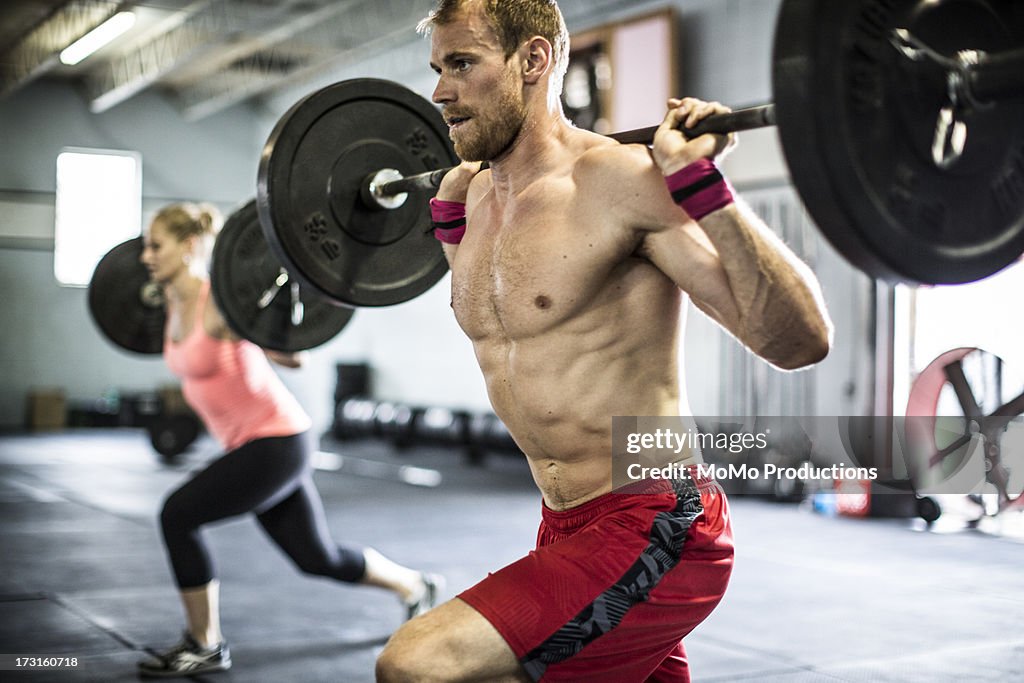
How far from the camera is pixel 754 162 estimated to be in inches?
326

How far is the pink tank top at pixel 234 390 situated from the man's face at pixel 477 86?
1866 mm

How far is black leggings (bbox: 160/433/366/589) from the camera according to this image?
3.45m

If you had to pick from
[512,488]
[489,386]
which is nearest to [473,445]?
[512,488]

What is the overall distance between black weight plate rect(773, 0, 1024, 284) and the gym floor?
2255mm

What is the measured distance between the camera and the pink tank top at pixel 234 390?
144 inches

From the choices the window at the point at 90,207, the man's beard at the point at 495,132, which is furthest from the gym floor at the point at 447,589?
the window at the point at 90,207

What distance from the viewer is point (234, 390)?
145 inches

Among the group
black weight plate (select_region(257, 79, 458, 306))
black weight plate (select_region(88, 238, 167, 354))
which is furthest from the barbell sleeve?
black weight plate (select_region(88, 238, 167, 354))

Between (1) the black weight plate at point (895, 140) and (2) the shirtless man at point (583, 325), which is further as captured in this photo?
(2) the shirtless man at point (583, 325)

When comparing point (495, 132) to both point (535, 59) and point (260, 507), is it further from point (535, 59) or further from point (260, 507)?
point (260, 507)

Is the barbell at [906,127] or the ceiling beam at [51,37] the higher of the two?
the ceiling beam at [51,37]

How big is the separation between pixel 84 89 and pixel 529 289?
14109mm

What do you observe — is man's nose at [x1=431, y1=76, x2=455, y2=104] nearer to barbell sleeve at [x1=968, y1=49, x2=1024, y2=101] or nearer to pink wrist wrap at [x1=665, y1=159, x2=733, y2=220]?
pink wrist wrap at [x1=665, y1=159, x2=733, y2=220]

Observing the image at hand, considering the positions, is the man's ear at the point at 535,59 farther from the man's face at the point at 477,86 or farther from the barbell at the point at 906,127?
the barbell at the point at 906,127
